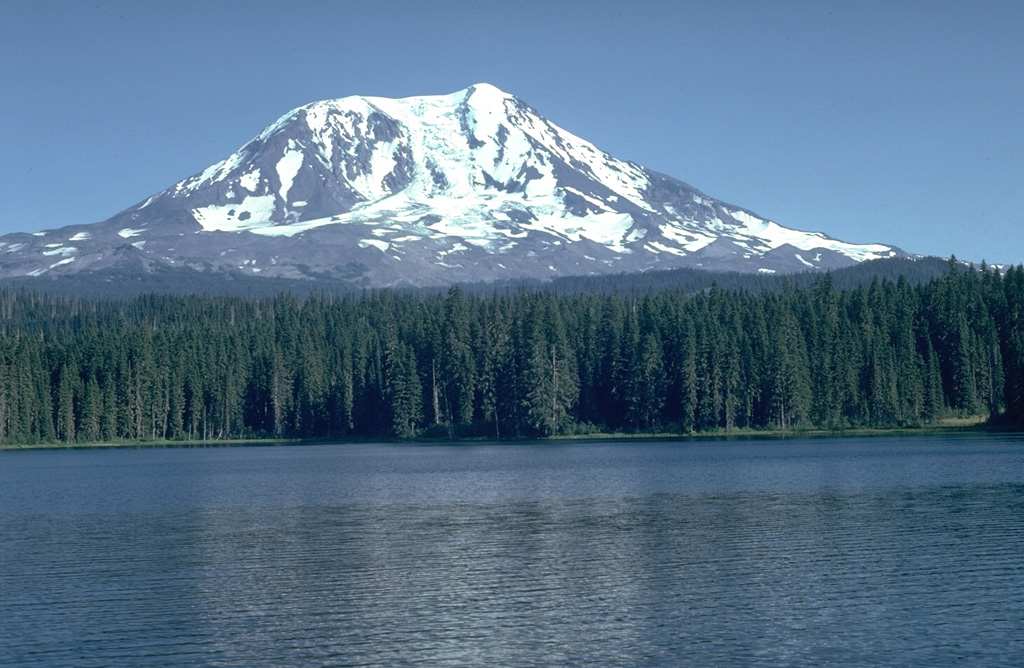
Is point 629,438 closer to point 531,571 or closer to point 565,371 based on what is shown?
point 565,371

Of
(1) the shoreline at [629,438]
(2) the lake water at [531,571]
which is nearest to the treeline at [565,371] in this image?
(1) the shoreline at [629,438]

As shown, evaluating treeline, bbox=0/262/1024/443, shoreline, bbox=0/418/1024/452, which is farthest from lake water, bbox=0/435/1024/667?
treeline, bbox=0/262/1024/443

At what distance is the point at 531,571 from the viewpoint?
4091 centimetres

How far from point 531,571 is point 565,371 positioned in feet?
371

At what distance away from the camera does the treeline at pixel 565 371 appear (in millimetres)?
149500

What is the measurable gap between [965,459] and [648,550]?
50.3m

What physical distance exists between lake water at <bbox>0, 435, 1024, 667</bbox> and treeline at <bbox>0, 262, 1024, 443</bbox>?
69.2 m

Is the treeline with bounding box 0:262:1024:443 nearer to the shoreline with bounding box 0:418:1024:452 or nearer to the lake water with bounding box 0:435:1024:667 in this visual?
the shoreline with bounding box 0:418:1024:452

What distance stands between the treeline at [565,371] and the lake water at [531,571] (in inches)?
2725

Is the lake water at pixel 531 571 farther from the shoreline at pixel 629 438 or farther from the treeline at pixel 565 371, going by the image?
the treeline at pixel 565 371

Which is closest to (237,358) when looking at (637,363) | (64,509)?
(637,363)

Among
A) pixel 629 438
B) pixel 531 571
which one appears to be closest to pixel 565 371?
pixel 629 438

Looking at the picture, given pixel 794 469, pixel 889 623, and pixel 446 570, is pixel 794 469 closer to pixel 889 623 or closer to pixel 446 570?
pixel 446 570

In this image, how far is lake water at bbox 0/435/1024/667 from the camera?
98.1 ft
